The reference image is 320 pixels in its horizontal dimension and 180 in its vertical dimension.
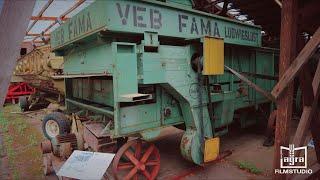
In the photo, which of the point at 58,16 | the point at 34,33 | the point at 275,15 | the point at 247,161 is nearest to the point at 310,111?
the point at 247,161

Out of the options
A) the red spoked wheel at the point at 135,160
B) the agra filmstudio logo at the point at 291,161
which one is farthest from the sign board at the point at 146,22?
the agra filmstudio logo at the point at 291,161

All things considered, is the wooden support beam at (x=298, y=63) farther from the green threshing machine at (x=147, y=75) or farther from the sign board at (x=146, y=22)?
the sign board at (x=146, y=22)

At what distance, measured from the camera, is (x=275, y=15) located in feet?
23.3

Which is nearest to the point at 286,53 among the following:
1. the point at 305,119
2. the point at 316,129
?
the point at 305,119

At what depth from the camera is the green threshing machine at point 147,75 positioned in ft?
10.2

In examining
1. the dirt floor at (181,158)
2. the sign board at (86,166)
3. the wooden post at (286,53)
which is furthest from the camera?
the dirt floor at (181,158)

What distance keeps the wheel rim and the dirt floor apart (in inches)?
21.8

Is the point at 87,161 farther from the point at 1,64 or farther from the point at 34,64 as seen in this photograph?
the point at 34,64

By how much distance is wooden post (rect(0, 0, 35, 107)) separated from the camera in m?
1.16

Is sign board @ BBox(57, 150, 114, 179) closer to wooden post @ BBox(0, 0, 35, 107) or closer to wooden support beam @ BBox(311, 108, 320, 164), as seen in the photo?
wooden post @ BBox(0, 0, 35, 107)

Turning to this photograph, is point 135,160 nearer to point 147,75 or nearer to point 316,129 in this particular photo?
point 147,75

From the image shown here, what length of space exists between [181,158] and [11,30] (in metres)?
4.17

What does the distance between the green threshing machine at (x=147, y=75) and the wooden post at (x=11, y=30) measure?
1.71 metres

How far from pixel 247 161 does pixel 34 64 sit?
27.0ft
